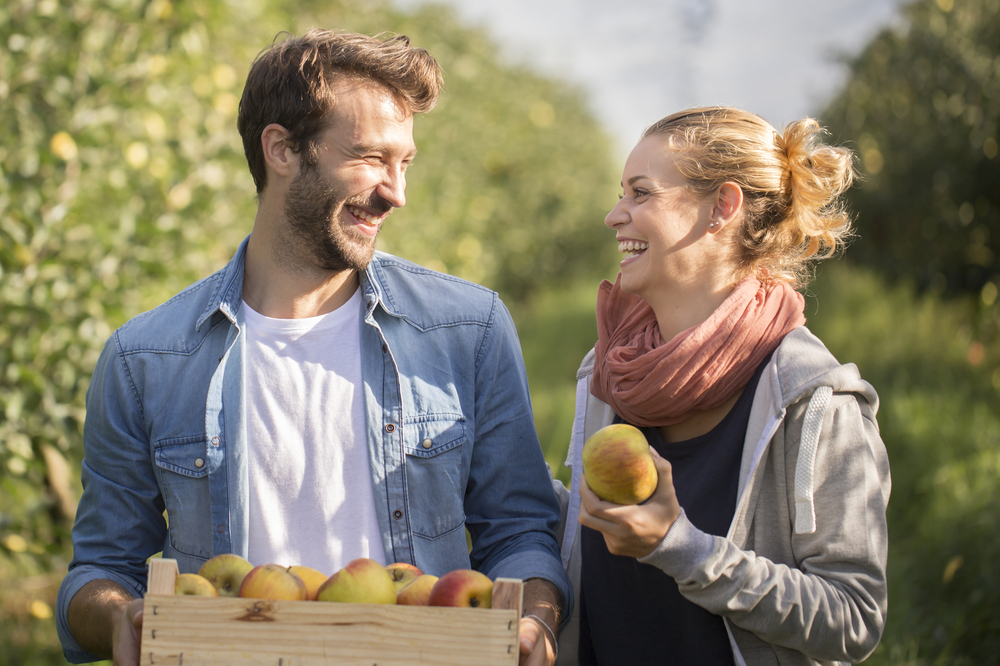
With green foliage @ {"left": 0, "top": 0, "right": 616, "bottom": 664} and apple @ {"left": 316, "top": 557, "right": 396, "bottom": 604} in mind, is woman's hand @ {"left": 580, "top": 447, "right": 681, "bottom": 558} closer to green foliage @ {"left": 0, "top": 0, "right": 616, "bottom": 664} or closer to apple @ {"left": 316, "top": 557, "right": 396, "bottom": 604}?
apple @ {"left": 316, "top": 557, "right": 396, "bottom": 604}

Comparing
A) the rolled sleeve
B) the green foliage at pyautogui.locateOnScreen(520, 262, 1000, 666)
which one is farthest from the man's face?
the green foliage at pyautogui.locateOnScreen(520, 262, 1000, 666)

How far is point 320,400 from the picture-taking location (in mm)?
1968

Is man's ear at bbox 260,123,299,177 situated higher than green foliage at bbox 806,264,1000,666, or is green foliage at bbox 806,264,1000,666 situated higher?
man's ear at bbox 260,123,299,177

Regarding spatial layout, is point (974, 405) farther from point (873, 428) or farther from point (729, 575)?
point (729, 575)

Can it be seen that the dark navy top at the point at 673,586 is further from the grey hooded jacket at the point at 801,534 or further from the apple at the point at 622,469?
the apple at the point at 622,469

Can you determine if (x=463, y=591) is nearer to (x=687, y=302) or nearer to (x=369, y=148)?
(x=687, y=302)

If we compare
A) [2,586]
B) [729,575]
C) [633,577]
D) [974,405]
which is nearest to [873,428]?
[729,575]

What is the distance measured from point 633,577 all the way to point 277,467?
835 mm

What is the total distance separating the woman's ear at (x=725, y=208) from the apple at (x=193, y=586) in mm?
1282

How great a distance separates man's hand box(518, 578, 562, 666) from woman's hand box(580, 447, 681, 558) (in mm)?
216

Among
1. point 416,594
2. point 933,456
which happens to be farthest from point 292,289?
point 933,456

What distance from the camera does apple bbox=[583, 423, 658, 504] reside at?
5.07ft

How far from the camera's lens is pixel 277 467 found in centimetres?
193

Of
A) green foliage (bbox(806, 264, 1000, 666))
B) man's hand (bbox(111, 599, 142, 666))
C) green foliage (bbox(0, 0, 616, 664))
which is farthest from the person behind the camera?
green foliage (bbox(806, 264, 1000, 666))
